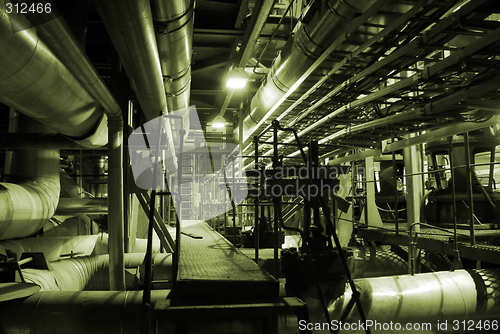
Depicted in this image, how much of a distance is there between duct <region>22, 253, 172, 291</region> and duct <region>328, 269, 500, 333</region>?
3.17 metres

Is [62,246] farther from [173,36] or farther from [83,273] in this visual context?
[173,36]

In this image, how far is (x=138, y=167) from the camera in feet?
22.2

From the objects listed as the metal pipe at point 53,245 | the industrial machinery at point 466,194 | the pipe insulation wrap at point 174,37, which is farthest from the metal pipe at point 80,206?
the industrial machinery at point 466,194

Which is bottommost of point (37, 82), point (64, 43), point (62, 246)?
point (62, 246)

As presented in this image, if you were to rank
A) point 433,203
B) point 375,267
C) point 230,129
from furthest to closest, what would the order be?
point 230,129 < point 433,203 < point 375,267

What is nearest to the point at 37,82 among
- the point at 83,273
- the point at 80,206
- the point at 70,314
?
the point at 70,314

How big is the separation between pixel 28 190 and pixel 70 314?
7.23 feet

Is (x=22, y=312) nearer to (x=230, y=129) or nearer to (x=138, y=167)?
(x=138, y=167)

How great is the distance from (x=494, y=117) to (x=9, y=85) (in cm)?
→ 465

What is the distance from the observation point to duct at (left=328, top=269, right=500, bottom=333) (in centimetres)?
333

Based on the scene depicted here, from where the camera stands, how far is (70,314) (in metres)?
3.11

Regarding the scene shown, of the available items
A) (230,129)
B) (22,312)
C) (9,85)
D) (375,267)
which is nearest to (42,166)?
(22,312)

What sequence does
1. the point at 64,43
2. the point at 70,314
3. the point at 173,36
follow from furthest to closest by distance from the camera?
the point at 173,36
the point at 70,314
the point at 64,43

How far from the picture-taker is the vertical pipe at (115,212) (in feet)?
15.0
